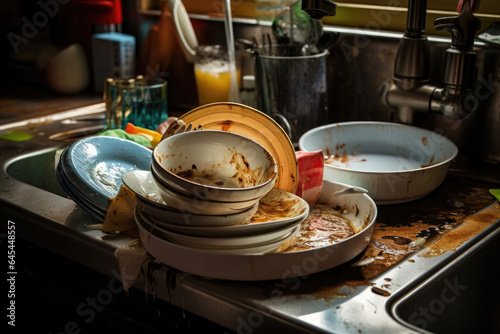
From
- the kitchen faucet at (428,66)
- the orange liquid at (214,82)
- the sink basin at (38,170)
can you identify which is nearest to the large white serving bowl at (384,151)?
the kitchen faucet at (428,66)

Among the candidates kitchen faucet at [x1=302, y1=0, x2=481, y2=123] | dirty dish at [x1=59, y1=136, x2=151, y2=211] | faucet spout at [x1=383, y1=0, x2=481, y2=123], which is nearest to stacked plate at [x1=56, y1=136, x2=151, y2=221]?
dirty dish at [x1=59, y1=136, x2=151, y2=211]

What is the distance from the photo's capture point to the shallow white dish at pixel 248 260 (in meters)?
0.83

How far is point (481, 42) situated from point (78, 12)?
1.29 meters

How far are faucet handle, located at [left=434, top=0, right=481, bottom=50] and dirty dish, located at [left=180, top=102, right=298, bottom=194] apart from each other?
1.35 feet

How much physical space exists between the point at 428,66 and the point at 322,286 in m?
0.65

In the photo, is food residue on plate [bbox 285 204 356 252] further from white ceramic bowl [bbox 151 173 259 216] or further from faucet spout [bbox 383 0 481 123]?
faucet spout [bbox 383 0 481 123]

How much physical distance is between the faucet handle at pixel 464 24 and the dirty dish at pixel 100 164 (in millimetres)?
640

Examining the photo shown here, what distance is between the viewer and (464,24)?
3.85 ft

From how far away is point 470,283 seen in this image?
998 mm

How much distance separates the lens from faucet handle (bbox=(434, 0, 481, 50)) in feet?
3.84

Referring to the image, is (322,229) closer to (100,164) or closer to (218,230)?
(218,230)

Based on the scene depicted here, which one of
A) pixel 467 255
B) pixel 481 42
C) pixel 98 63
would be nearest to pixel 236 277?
pixel 467 255

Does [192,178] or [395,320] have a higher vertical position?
[192,178]

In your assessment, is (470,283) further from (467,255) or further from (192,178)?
(192,178)
